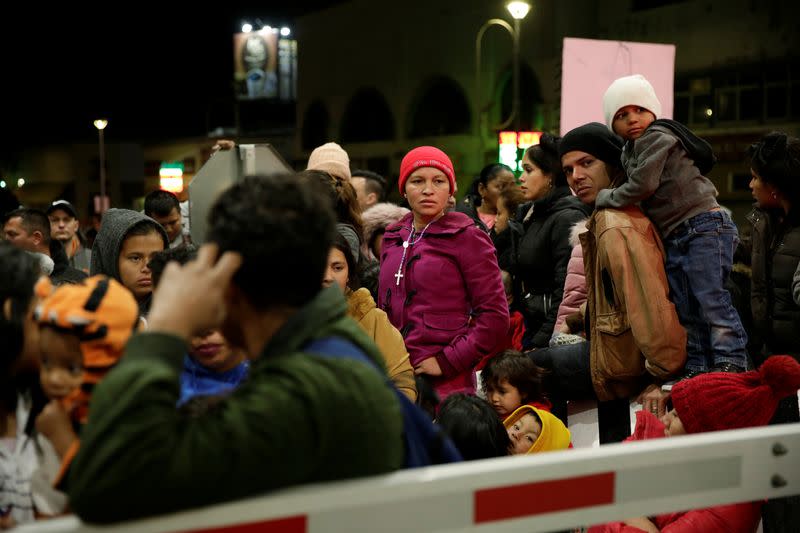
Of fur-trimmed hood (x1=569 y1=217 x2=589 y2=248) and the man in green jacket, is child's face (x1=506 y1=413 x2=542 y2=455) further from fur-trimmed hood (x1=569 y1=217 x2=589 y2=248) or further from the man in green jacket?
the man in green jacket

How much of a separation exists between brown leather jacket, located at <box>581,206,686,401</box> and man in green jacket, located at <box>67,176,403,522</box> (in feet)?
8.30

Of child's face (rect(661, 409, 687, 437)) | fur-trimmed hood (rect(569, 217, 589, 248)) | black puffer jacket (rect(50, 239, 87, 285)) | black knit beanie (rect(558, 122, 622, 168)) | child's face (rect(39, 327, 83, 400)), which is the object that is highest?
black knit beanie (rect(558, 122, 622, 168))

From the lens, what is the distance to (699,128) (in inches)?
1094

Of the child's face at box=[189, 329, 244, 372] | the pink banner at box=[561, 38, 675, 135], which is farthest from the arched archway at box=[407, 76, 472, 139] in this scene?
the child's face at box=[189, 329, 244, 372]

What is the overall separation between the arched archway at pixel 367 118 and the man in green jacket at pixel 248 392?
133 feet

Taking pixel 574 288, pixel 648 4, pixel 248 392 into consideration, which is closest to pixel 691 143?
pixel 574 288

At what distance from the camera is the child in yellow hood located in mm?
4406

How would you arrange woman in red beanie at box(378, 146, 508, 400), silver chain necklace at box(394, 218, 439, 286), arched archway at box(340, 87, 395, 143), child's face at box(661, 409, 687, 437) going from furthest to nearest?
arched archway at box(340, 87, 395, 143)
silver chain necklace at box(394, 218, 439, 286)
woman in red beanie at box(378, 146, 508, 400)
child's face at box(661, 409, 687, 437)

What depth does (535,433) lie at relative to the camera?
448 cm

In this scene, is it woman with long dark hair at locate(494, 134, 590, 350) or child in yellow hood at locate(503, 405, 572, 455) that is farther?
woman with long dark hair at locate(494, 134, 590, 350)

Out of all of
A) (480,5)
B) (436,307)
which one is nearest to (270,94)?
(480,5)

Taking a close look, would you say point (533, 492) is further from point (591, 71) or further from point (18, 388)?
point (591, 71)

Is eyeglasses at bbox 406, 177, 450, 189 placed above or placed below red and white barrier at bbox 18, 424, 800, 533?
above

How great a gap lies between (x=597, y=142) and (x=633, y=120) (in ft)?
0.72
